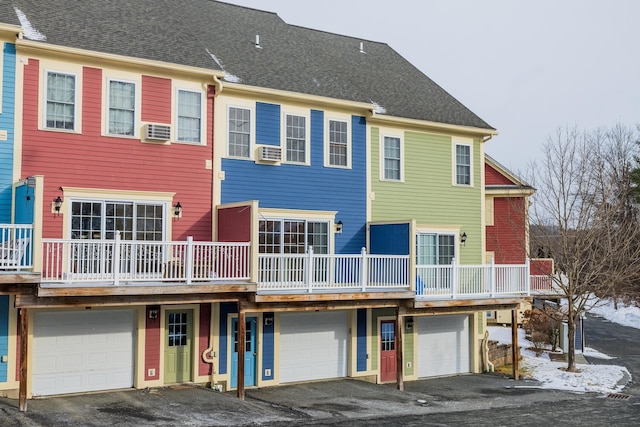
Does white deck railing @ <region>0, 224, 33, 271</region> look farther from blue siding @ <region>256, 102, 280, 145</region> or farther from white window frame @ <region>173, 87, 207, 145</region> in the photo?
blue siding @ <region>256, 102, 280, 145</region>

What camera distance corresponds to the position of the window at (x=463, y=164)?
23.6m

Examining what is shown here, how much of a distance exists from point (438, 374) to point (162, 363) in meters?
9.74

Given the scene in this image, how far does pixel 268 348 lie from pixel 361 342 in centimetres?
327

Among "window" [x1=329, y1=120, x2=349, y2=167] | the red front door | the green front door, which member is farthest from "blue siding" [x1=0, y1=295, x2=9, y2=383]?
the red front door

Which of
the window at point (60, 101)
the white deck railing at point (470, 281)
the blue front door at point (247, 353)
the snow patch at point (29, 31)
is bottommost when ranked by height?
the blue front door at point (247, 353)

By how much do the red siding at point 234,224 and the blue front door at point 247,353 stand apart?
2593 mm

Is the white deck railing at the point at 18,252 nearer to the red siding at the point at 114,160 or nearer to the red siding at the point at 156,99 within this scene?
the red siding at the point at 114,160

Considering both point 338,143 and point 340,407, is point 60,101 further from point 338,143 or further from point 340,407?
point 340,407

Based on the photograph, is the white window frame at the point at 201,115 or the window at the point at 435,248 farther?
the window at the point at 435,248

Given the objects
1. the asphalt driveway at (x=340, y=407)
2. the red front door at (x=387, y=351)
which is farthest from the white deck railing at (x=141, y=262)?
the red front door at (x=387, y=351)

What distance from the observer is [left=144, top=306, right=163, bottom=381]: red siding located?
17.4m

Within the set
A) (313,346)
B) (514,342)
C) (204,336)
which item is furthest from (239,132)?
(514,342)

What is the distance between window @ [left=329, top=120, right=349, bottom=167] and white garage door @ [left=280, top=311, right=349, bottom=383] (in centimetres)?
456

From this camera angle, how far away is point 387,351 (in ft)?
71.5
